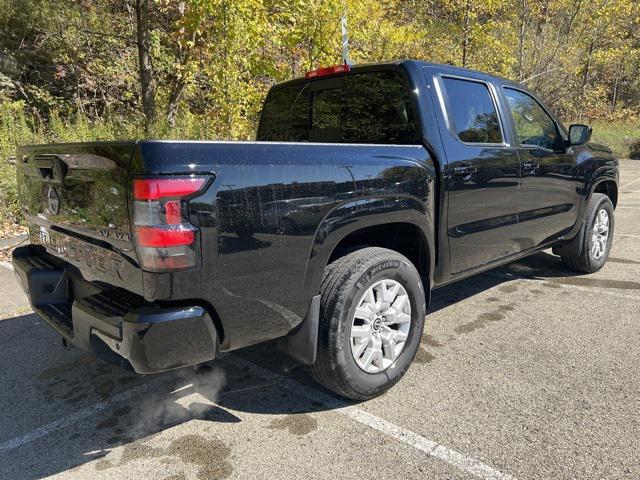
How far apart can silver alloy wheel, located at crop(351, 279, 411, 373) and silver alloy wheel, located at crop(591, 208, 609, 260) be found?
323 centimetres

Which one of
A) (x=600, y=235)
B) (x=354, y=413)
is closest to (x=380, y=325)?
(x=354, y=413)

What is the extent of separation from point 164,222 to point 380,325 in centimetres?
145

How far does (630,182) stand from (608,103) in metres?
18.9

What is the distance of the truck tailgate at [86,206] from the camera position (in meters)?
2.14

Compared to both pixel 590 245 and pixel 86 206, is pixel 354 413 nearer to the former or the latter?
pixel 86 206

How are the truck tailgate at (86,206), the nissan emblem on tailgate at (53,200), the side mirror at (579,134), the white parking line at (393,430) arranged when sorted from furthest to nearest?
the side mirror at (579,134)
the nissan emblem on tailgate at (53,200)
the white parking line at (393,430)
the truck tailgate at (86,206)

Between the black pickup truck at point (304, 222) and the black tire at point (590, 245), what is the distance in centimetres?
105

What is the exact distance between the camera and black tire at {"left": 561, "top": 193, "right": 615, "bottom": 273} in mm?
5094

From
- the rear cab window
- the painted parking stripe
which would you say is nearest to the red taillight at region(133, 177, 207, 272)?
the painted parking stripe

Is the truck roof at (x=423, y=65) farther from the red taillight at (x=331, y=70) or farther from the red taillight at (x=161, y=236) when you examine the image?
the red taillight at (x=161, y=236)

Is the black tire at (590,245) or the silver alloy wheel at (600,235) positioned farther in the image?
the silver alloy wheel at (600,235)

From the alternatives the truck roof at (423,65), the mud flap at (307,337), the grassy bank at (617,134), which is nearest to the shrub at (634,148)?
the grassy bank at (617,134)

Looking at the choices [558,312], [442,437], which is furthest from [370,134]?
[558,312]

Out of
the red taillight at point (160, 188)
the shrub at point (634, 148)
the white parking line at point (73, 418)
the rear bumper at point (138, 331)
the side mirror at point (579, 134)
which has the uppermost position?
the shrub at point (634, 148)
